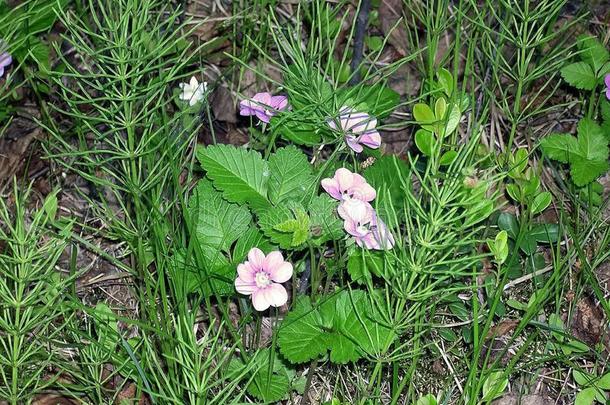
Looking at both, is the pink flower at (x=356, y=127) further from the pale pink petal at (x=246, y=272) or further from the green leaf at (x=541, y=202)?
the green leaf at (x=541, y=202)

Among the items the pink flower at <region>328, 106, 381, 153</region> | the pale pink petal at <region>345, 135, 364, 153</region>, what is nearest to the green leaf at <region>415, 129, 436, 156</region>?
the pink flower at <region>328, 106, 381, 153</region>

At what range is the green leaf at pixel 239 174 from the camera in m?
2.43

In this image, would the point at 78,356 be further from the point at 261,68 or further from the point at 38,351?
the point at 261,68

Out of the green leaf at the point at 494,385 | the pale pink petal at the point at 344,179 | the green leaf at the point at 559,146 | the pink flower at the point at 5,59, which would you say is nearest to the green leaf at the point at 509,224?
the green leaf at the point at 559,146

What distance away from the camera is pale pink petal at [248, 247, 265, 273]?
226 centimetres

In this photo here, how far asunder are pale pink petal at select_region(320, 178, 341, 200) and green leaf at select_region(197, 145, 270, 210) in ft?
0.57

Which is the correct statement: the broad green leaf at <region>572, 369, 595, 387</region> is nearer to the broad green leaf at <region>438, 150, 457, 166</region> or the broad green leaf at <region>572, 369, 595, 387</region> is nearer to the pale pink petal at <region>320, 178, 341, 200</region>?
the broad green leaf at <region>438, 150, 457, 166</region>

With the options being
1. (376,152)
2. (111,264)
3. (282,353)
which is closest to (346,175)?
(376,152)

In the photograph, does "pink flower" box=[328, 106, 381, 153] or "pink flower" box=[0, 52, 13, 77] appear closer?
"pink flower" box=[328, 106, 381, 153]

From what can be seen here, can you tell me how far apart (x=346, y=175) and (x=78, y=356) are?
2.90ft

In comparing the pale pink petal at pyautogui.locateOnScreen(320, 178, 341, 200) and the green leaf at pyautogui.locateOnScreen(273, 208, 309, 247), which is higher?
the pale pink petal at pyautogui.locateOnScreen(320, 178, 341, 200)

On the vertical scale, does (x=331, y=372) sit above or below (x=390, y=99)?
below

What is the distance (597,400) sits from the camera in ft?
7.83

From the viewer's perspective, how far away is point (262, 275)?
7.45 feet
